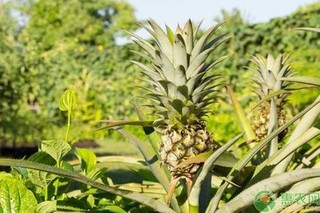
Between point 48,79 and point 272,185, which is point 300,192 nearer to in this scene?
point 272,185

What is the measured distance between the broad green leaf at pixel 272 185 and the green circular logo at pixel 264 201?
2 cm

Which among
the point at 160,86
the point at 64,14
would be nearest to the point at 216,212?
the point at 160,86

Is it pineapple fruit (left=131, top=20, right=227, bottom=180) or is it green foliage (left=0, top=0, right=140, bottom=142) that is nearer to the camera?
pineapple fruit (left=131, top=20, right=227, bottom=180)

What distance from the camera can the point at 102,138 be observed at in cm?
1291

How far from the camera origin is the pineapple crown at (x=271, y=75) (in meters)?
2.27

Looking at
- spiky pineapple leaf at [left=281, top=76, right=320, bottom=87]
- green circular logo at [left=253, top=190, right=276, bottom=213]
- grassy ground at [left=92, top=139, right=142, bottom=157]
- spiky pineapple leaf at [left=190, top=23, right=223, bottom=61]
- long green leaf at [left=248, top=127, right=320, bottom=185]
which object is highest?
spiky pineapple leaf at [left=190, top=23, right=223, bottom=61]

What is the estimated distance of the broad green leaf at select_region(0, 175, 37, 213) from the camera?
4.85 ft

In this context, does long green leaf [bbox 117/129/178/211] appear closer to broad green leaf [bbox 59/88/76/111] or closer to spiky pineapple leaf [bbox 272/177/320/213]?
broad green leaf [bbox 59/88/76/111]

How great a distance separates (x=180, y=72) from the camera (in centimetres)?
168

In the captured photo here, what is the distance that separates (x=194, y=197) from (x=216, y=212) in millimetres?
105

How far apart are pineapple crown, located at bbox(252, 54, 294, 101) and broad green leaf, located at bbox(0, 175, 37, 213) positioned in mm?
1112

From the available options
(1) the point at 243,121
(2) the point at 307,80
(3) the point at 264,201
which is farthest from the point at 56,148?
(1) the point at 243,121

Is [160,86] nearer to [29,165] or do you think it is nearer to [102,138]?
[29,165]

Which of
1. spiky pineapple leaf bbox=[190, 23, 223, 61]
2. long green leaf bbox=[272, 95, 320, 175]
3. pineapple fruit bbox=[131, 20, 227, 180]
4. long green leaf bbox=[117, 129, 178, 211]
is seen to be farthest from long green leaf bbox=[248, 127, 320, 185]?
spiky pineapple leaf bbox=[190, 23, 223, 61]
